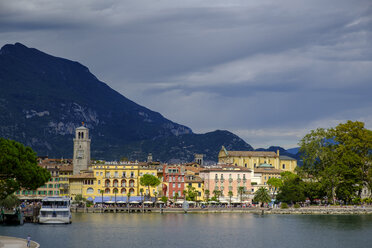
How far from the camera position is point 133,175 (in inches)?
6220

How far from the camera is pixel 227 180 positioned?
160375mm

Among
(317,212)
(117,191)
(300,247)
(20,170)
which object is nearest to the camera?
(300,247)

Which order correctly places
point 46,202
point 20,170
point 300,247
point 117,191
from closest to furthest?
point 300,247 → point 20,170 → point 46,202 → point 117,191

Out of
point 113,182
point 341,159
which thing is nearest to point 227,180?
point 113,182

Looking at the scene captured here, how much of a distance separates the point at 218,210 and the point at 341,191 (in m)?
25.2

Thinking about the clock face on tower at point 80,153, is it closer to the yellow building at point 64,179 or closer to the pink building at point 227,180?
the yellow building at point 64,179

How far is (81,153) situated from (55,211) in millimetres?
75081

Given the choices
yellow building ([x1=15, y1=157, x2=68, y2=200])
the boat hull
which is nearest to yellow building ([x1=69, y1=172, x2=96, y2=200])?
yellow building ([x1=15, y1=157, x2=68, y2=200])

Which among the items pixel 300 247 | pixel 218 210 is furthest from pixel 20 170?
pixel 218 210

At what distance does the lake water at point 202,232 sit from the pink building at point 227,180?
4087cm

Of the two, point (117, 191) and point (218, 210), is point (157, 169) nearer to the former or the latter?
point (117, 191)

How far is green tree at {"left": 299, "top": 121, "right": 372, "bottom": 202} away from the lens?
13538cm

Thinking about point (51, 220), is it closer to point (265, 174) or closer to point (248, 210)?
point (248, 210)

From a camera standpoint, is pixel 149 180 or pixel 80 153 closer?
pixel 149 180
